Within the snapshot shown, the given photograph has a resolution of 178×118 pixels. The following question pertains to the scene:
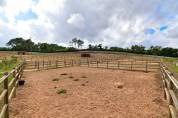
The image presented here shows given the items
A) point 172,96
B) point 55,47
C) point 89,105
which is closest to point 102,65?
point 89,105

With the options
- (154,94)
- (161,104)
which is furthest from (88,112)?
(154,94)

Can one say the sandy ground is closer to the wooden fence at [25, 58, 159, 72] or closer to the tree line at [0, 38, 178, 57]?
the wooden fence at [25, 58, 159, 72]

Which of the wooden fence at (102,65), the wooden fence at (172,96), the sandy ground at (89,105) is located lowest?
the wooden fence at (102,65)

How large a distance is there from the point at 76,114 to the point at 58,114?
52 cm

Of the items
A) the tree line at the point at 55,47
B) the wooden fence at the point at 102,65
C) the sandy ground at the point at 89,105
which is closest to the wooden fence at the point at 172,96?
the sandy ground at the point at 89,105

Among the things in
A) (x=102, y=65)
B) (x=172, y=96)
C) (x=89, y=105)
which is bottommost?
(x=102, y=65)

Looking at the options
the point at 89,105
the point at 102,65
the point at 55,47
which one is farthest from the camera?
the point at 55,47

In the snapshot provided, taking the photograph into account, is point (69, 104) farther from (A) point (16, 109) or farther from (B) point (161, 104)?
(B) point (161, 104)

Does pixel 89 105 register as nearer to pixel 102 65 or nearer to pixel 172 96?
pixel 172 96

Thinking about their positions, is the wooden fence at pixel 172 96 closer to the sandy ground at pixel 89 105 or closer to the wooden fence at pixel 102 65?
the sandy ground at pixel 89 105

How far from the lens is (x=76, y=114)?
755 cm

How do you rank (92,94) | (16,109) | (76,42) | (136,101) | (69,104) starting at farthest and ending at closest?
(76,42), (92,94), (136,101), (69,104), (16,109)

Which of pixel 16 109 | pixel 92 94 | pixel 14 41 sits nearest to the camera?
pixel 16 109

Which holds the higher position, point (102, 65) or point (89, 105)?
point (89, 105)
